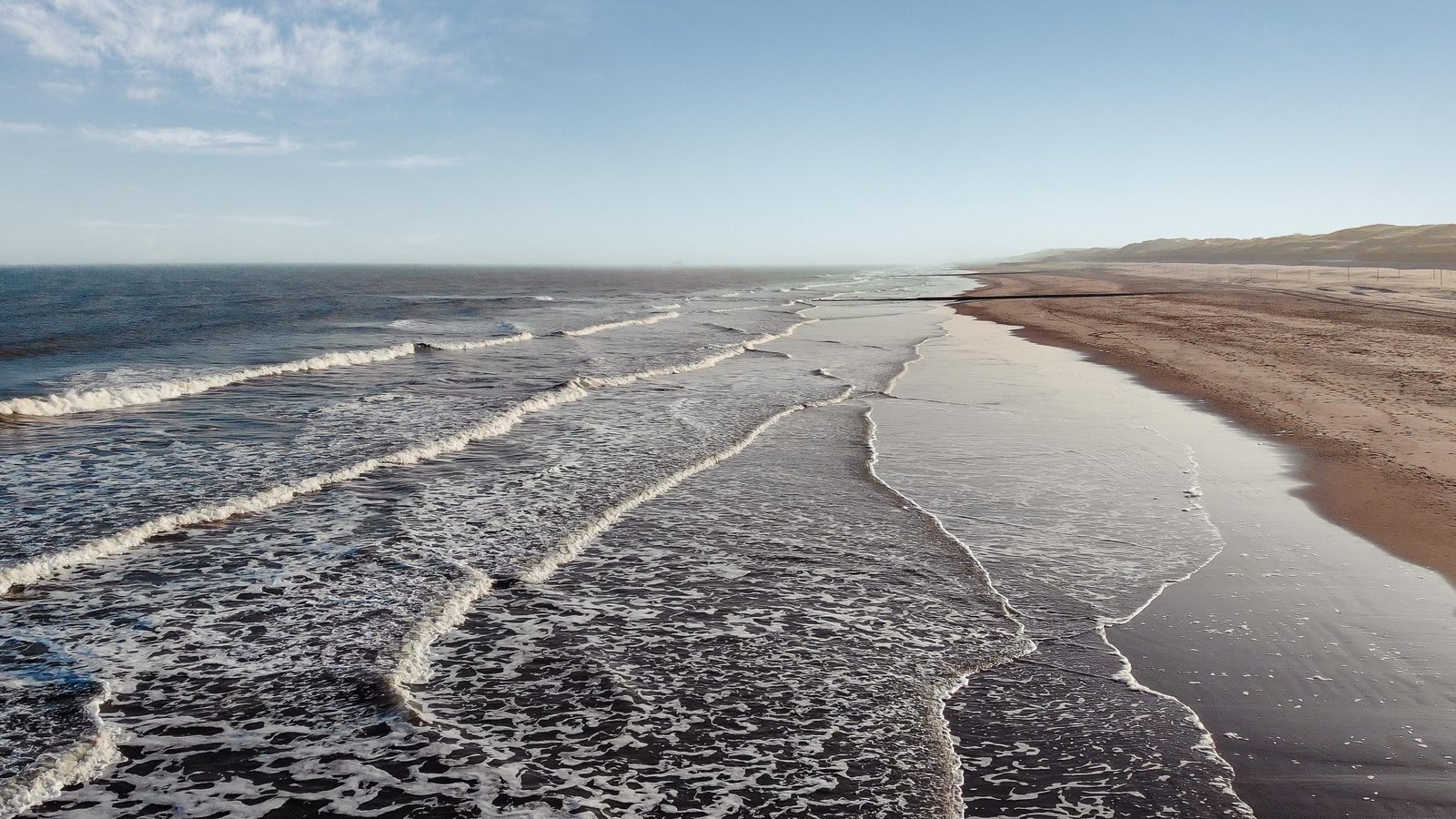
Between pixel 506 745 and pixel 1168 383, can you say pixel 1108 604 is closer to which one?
pixel 506 745

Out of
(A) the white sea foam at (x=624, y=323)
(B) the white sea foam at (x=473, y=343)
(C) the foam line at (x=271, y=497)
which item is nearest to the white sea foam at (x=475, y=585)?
(C) the foam line at (x=271, y=497)

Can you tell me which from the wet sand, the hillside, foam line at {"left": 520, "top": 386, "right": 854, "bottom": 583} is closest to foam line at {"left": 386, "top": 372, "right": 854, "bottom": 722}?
foam line at {"left": 520, "top": 386, "right": 854, "bottom": 583}

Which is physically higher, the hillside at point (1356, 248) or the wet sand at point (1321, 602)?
the hillside at point (1356, 248)

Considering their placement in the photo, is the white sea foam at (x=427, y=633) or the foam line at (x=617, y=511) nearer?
the white sea foam at (x=427, y=633)

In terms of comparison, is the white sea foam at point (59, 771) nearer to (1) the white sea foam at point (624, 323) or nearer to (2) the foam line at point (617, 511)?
(2) the foam line at point (617, 511)

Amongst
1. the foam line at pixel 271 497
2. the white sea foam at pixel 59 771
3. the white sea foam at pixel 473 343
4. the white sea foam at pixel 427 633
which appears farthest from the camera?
the white sea foam at pixel 473 343

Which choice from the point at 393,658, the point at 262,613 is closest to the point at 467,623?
the point at 393,658

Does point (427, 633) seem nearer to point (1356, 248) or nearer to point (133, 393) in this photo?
point (133, 393)
